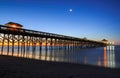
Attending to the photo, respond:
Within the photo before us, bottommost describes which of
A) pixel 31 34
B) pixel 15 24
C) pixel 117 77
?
pixel 117 77

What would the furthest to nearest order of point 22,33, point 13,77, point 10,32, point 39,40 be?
point 39,40
point 22,33
point 10,32
point 13,77

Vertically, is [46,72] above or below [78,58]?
above

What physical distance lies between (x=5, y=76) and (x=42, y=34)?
66.1ft

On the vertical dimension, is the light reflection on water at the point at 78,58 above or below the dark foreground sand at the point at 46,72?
below

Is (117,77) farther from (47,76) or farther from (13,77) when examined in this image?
(13,77)

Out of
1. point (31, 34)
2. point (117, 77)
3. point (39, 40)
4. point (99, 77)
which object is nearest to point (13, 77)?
point (99, 77)

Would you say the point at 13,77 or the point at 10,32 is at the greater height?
the point at 10,32

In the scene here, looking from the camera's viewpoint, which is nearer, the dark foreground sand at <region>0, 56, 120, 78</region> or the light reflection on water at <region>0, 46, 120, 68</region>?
the dark foreground sand at <region>0, 56, 120, 78</region>

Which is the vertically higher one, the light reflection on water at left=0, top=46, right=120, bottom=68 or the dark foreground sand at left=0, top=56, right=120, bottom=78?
the dark foreground sand at left=0, top=56, right=120, bottom=78

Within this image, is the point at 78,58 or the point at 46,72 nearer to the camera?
the point at 46,72

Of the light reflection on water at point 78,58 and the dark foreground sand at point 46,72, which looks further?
the light reflection on water at point 78,58

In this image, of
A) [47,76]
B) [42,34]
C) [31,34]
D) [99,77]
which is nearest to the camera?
[47,76]

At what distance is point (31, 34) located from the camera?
2375 cm

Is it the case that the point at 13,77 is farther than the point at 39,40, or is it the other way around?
the point at 39,40
